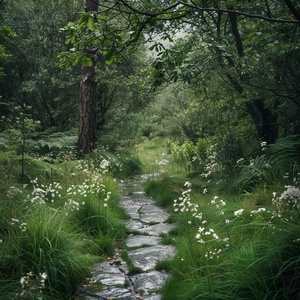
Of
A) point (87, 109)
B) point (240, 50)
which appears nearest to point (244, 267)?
point (240, 50)

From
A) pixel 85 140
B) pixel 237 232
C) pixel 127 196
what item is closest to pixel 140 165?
pixel 85 140

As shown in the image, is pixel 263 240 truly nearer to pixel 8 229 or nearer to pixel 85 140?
pixel 8 229

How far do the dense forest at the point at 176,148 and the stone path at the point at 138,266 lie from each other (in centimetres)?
19

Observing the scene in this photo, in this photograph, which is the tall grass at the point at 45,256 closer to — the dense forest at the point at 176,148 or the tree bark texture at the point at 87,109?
the dense forest at the point at 176,148

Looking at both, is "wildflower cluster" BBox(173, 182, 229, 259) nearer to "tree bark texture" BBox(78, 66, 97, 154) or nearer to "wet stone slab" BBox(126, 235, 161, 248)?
"wet stone slab" BBox(126, 235, 161, 248)

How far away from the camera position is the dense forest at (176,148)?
10.9ft

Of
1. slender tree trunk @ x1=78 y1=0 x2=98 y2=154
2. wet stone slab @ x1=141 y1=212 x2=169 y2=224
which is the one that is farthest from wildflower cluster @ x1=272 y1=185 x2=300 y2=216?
slender tree trunk @ x1=78 y1=0 x2=98 y2=154

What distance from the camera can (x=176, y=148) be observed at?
41.2 ft

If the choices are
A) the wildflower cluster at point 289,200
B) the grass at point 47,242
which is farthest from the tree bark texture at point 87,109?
the wildflower cluster at point 289,200

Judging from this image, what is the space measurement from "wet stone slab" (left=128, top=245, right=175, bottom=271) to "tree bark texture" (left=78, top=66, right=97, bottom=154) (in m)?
5.81

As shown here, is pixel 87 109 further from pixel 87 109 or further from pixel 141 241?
pixel 141 241

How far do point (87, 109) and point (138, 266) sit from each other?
266 inches

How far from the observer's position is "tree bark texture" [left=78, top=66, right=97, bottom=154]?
34.1 ft

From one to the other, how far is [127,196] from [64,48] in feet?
22.3
